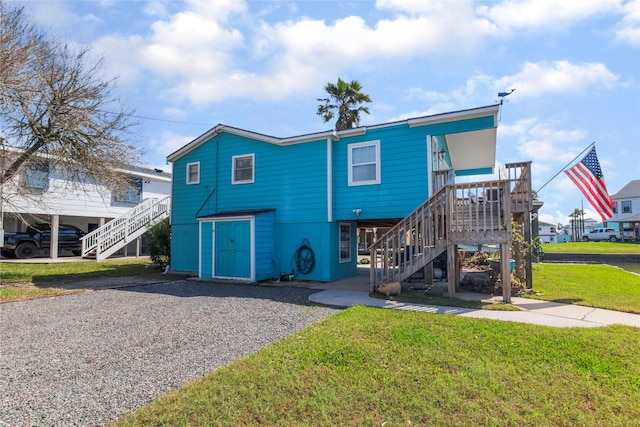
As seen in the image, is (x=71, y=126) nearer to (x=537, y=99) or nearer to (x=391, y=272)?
(x=391, y=272)

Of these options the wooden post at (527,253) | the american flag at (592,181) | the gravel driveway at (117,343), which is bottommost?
the gravel driveway at (117,343)

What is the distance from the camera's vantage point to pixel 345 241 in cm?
1166

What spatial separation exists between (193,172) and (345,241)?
6.35m

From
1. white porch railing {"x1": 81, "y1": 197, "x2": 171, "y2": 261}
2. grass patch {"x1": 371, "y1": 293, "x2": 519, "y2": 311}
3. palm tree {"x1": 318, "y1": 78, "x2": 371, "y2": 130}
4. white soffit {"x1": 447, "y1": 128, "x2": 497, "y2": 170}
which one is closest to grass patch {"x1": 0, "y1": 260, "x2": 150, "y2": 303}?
white porch railing {"x1": 81, "y1": 197, "x2": 171, "y2": 261}

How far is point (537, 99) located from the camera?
10.0 metres

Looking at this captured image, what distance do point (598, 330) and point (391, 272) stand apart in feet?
13.5

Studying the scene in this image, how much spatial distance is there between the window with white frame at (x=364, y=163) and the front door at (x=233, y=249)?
3598mm

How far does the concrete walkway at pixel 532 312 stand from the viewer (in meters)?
5.31

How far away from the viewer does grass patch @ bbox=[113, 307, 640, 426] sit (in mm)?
2705

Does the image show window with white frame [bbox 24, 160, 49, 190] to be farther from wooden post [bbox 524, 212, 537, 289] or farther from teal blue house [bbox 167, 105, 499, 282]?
wooden post [bbox 524, 212, 537, 289]

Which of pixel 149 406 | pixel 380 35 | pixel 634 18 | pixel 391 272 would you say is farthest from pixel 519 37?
pixel 149 406

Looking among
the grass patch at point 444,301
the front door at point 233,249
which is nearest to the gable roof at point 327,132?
the front door at point 233,249

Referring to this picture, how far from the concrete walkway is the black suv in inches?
637

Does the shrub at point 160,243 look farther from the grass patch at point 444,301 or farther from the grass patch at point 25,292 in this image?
the grass patch at point 444,301
